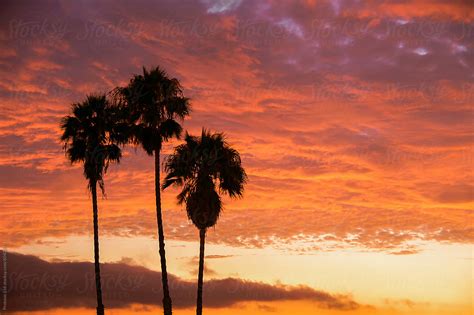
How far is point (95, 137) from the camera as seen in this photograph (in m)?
51.5

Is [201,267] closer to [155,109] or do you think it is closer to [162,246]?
[162,246]

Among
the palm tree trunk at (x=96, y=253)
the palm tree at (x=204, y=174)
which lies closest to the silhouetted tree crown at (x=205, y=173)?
the palm tree at (x=204, y=174)

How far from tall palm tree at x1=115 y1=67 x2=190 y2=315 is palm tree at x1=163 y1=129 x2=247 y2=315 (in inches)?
63.2

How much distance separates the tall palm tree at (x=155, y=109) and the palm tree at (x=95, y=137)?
2133 mm

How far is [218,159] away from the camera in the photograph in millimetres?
46812

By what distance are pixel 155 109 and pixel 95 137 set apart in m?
6.36

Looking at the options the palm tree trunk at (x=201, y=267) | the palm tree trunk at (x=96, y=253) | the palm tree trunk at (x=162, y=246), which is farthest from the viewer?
the palm tree trunk at (x=96, y=253)

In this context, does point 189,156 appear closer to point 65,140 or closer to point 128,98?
point 128,98

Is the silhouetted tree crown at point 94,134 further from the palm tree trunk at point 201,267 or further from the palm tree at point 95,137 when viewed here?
the palm tree trunk at point 201,267

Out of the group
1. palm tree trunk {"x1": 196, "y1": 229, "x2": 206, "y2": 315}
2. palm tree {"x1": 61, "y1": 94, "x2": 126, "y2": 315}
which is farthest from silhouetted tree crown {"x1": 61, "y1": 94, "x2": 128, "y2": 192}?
palm tree trunk {"x1": 196, "y1": 229, "x2": 206, "y2": 315}

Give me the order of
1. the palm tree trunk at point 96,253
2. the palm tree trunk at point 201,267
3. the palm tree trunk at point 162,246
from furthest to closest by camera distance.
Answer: the palm tree trunk at point 96,253 < the palm tree trunk at point 201,267 < the palm tree trunk at point 162,246

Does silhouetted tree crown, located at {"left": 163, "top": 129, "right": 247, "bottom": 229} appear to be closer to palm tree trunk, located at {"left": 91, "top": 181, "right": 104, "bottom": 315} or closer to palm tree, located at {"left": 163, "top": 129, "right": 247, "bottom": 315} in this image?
palm tree, located at {"left": 163, "top": 129, "right": 247, "bottom": 315}

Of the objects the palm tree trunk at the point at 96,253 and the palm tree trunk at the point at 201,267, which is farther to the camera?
the palm tree trunk at the point at 96,253

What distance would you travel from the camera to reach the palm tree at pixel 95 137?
50.8m
